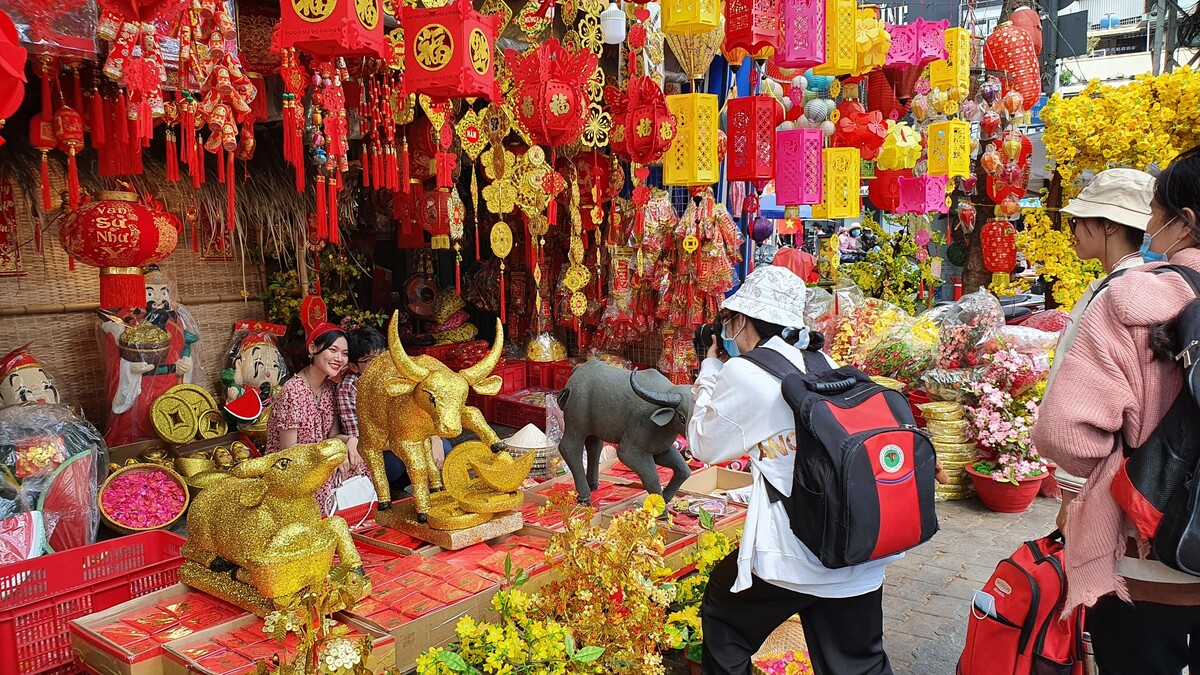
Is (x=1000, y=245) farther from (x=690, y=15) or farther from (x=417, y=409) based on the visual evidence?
(x=417, y=409)

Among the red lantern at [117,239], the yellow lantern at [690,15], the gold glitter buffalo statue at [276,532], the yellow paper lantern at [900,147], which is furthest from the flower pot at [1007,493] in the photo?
the red lantern at [117,239]

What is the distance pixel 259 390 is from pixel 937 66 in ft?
17.8

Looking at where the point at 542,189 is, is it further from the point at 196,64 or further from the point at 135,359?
the point at 135,359

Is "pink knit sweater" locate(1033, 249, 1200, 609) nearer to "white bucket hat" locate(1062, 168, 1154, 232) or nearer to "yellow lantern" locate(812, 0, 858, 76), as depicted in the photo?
"white bucket hat" locate(1062, 168, 1154, 232)

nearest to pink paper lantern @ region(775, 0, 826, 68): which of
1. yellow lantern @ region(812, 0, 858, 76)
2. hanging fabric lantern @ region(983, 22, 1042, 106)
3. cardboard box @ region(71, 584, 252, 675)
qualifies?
yellow lantern @ region(812, 0, 858, 76)

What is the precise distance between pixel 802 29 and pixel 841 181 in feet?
4.23

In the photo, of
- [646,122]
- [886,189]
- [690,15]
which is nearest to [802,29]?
[690,15]

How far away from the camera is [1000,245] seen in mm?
7121

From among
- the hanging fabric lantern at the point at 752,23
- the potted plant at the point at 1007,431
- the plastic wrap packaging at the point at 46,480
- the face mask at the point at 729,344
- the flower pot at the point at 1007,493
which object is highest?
the hanging fabric lantern at the point at 752,23

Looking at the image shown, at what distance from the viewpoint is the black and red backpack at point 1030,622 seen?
200 cm

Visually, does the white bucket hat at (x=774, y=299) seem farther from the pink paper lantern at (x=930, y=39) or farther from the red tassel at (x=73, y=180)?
the pink paper lantern at (x=930, y=39)

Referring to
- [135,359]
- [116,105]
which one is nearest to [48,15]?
[116,105]

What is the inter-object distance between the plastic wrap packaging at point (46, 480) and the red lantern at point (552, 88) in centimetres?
249

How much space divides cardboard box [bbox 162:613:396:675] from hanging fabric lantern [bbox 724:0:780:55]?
3211 mm
